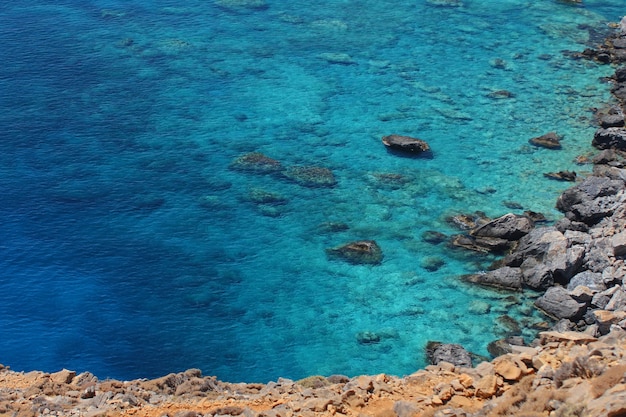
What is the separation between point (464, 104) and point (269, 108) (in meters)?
12.1

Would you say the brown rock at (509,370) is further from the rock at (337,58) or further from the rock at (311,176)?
the rock at (337,58)

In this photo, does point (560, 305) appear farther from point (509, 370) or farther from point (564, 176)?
point (564, 176)

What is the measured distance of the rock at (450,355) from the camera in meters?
28.6

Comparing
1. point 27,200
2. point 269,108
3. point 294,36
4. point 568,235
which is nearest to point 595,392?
point 568,235

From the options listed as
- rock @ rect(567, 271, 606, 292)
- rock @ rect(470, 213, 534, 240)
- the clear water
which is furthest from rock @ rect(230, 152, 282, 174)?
rock @ rect(567, 271, 606, 292)

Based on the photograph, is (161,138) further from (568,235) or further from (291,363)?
(568,235)

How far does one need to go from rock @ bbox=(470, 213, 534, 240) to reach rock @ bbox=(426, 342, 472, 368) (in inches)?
295

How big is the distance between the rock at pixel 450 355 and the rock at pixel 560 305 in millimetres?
4190

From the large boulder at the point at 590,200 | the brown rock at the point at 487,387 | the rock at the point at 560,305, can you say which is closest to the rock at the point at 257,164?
the large boulder at the point at 590,200

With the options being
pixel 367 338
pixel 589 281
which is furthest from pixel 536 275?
pixel 367 338

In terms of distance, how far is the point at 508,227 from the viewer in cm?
3534

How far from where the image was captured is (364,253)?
117 feet

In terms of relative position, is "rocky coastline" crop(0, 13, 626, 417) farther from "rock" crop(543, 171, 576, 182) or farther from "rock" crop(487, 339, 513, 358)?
"rock" crop(543, 171, 576, 182)

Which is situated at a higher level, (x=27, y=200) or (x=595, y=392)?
(x=595, y=392)
